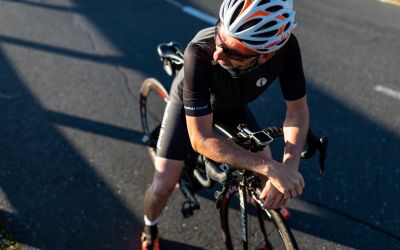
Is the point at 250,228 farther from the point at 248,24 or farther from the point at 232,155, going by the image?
the point at 248,24

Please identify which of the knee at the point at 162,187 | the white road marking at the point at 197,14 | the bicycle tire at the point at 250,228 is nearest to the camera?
the bicycle tire at the point at 250,228

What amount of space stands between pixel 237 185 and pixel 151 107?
8.64ft

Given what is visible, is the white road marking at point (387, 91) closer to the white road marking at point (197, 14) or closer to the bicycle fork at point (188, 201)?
the white road marking at point (197, 14)

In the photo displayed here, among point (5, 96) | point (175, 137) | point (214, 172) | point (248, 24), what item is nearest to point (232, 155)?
point (214, 172)

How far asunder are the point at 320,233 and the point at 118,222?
6.06 ft

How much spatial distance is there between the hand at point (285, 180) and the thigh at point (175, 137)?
3.62 feet

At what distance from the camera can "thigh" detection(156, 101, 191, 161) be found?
138 inches

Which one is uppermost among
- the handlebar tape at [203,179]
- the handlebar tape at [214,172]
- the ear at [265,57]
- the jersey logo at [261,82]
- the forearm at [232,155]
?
the ear at [265,57]

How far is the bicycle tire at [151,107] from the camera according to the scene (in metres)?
4.40

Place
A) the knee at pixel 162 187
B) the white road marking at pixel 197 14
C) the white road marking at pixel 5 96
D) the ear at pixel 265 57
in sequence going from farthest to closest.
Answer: the white road marking at pixel 197 14
the white road marking at pixel 5 96
the knee at pixel 162 187
the ear at pixel 265 57

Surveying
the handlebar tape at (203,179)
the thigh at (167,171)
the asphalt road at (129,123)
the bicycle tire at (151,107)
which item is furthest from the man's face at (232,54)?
the asphalt road at (129,123)

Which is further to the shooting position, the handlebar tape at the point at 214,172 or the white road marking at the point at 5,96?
the white road marking at the point at 5,96

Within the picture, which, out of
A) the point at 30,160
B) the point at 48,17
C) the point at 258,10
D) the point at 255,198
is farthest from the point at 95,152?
the point at 48,17

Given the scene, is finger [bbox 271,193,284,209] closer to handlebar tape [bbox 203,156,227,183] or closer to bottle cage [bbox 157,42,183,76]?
handlebar tape [bbox 203,156,227,183]
